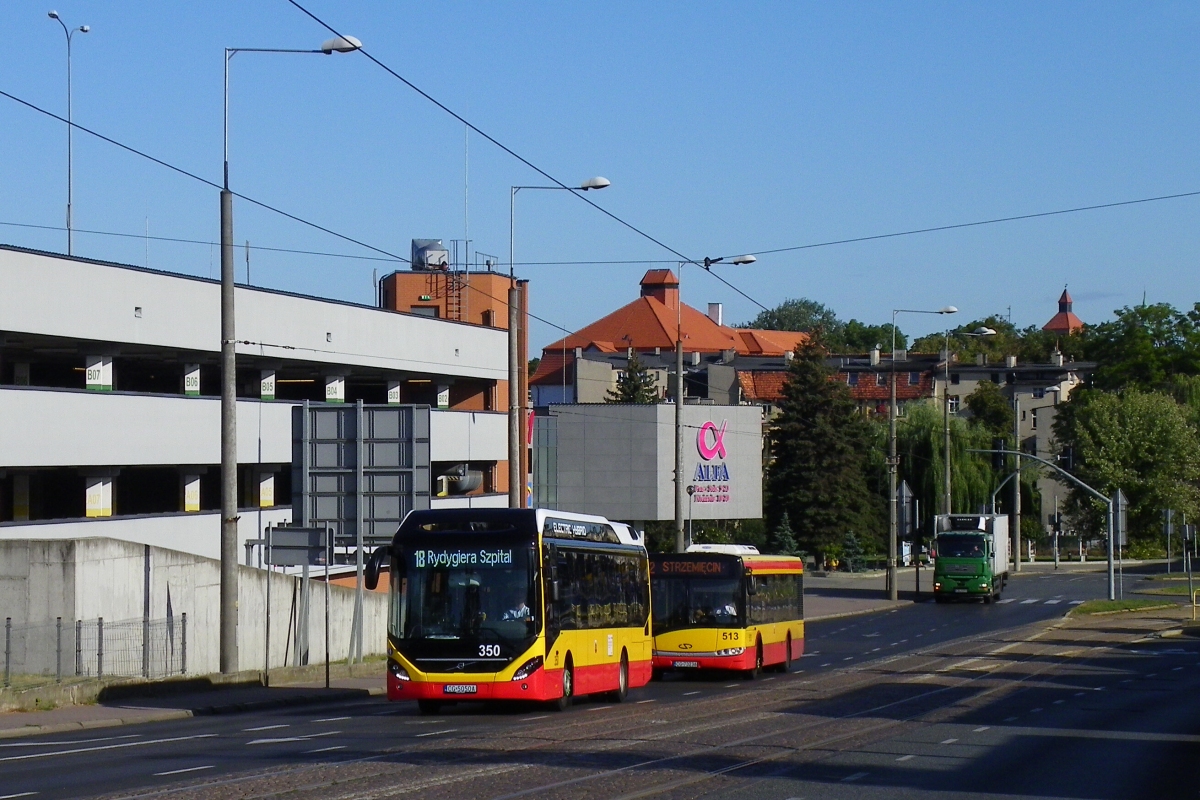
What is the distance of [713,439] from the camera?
84.9 meters

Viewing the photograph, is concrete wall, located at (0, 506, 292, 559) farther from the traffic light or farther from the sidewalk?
the traffic light

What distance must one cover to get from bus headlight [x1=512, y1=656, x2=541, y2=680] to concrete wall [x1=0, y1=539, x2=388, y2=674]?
28.5ft

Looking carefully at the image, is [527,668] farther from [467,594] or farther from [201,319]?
[201,319]

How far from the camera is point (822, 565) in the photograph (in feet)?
281

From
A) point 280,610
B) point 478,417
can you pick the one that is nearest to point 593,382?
point 478,417

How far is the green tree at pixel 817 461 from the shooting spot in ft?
278

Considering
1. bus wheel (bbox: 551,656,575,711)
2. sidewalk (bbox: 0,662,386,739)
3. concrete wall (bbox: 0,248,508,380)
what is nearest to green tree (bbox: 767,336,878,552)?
concrete wall (bbox: 0,248,508,380)

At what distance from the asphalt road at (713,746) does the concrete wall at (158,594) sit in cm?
501

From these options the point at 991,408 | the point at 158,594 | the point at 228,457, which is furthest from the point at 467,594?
the point at 991,408

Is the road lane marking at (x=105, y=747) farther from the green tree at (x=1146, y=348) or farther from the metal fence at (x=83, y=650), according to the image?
the green tree at (x=1146, y=348)

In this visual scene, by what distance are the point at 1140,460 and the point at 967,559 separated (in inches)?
1564

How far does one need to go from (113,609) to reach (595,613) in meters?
9.05

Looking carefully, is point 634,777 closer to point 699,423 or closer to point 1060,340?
point 699,423

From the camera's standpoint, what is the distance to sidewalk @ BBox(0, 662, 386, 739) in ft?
65.6
